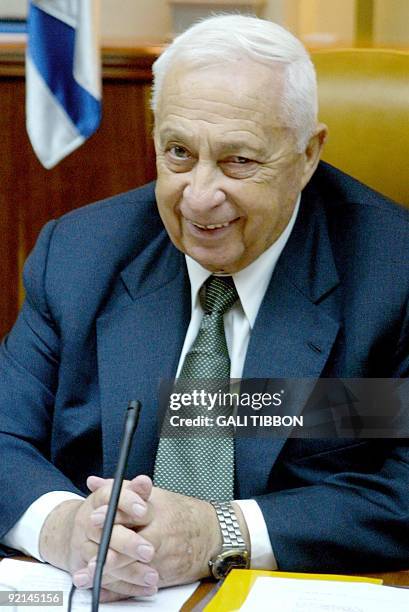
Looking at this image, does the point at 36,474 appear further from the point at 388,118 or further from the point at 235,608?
the point at 388,118

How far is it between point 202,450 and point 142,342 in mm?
231

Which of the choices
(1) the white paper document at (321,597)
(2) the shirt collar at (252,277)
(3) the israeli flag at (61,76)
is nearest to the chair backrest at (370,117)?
(2) the shirt collar at (252,277)

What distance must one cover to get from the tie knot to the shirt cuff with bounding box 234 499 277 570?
39 centimetres

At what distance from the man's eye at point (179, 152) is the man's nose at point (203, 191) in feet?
0.11

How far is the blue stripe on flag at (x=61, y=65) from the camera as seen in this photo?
292 centimetres

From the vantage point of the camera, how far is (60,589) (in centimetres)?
143

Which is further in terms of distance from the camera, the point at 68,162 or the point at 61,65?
the point at 68,162

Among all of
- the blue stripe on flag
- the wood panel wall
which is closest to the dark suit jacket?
the blue stripe on flag

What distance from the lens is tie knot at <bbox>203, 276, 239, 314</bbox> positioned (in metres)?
1.83

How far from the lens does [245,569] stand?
4.92 feet

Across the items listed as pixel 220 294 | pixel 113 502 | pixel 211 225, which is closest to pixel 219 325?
pixel 220 294

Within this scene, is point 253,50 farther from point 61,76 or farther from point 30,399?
point 61,76

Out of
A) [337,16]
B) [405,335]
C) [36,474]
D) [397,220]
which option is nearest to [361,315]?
[405,335]

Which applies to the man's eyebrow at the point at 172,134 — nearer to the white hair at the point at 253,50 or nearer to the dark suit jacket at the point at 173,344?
the white hair at the point at 253,50
